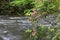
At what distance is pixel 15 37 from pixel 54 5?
4489 millimetres

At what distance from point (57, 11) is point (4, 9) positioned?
13.2 metres

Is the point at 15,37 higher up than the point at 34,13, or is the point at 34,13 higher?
the point at 34,13

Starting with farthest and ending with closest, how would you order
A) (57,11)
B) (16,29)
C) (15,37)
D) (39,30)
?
(16,29)
(15,37)
(39,30)
(57,11)

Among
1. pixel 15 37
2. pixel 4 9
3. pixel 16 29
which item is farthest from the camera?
pixel 4 9

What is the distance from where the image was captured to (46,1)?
3.95m

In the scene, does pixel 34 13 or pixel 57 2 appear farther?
pixel 34 13

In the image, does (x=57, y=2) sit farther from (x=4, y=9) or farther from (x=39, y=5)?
(x=4, y=9)

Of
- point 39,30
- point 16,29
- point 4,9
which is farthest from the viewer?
→ point 4,9

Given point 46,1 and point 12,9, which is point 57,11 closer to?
point 46,1

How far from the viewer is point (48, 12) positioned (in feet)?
13.6

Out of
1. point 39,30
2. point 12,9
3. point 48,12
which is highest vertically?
point 48,12

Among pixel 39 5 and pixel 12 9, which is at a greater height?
pixel 39 5

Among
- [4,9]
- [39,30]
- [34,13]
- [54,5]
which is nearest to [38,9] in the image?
[34,13]

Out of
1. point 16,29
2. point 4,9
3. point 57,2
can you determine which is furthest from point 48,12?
point 4,9
